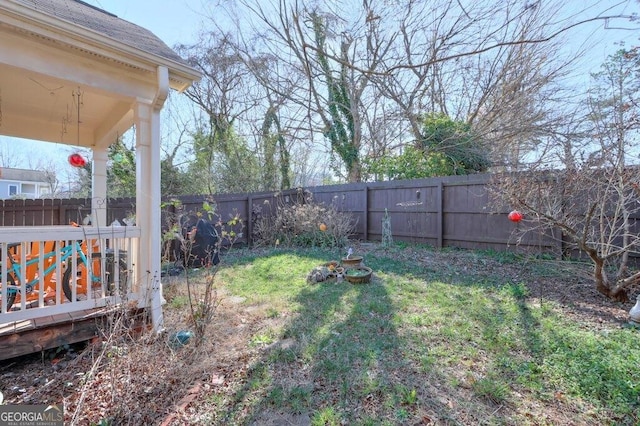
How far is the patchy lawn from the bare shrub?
3.46 metres

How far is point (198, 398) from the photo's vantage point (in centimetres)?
210

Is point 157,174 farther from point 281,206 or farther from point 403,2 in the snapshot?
point 403,2

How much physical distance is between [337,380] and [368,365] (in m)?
0.30

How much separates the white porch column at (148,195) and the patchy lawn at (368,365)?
525 mm

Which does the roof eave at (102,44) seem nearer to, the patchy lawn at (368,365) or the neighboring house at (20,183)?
the patchy lawn at (368,365)

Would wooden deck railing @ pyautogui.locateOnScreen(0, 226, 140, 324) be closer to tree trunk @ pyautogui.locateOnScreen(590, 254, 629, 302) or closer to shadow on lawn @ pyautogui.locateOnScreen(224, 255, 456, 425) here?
shadow on lawn @ pyautogui.locateOnScreen(224, 255, 456, 425)

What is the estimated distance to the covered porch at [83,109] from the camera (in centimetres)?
248

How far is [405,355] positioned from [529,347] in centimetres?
107

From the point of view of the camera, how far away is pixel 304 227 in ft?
25.5

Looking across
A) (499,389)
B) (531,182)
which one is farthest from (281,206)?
(499,389)

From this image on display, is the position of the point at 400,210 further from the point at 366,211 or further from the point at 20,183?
the point at 20,183

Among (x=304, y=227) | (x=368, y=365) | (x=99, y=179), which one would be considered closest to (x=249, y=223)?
(x=304, y=227)

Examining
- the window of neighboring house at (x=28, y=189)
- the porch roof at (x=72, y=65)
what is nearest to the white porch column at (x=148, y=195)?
the porch roof at (x=72, y=65)

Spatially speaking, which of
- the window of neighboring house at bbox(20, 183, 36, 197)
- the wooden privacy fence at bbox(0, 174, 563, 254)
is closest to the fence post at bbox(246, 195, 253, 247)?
the wooden privacy fence at bbox(0, 174, 563, 254)
